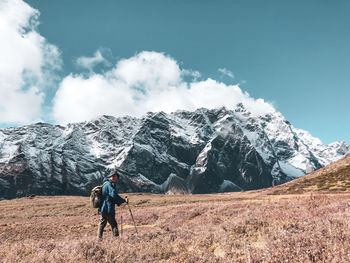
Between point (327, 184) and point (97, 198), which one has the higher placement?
point (327, 184)

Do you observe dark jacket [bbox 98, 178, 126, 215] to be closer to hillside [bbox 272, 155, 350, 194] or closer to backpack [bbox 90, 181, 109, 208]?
backpack [bbox 90, 181, 109, 208]

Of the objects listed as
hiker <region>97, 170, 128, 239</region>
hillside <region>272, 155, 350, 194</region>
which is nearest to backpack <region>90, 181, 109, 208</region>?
hiker <region>97, 170, 128, 239</region>

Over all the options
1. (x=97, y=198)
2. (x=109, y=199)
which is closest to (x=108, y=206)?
(x=109, y=199)

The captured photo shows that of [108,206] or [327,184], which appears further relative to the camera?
[327,184]

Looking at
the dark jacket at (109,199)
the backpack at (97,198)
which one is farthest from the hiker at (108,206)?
the backpack at (97,198)

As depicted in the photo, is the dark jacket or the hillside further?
the hillside

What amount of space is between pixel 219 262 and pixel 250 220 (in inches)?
220

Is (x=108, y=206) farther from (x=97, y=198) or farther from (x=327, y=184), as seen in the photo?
(x=327, y=184)

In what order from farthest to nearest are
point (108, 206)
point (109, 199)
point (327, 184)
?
point (327, 184) → point (109, 199) → point (108, 206)

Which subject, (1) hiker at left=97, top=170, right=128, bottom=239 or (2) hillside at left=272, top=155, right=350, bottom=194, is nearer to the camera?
(1) hiker at left=97, top=170, right=128, bottom=239

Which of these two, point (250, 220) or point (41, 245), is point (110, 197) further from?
point (250, 220)

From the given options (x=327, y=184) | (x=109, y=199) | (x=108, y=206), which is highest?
(x=327, y=184)

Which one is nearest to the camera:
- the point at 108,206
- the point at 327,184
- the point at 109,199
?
the point at 108,206

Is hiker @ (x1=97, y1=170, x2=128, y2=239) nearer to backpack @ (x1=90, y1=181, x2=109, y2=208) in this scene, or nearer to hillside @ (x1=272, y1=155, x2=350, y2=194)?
backpack @ (x1=90, y1=181, x2=109, y2=208)
